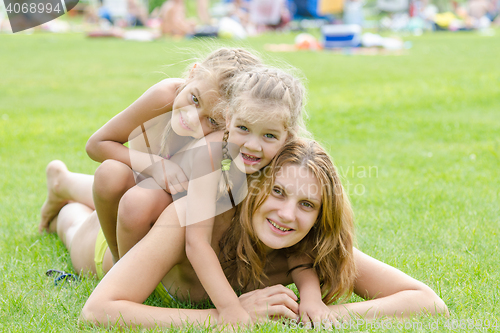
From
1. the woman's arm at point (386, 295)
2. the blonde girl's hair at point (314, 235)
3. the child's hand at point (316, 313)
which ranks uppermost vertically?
the blonde girl's hair at point (314, 235)

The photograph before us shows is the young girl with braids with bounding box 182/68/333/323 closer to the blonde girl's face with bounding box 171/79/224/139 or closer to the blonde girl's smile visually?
the blonde girl's smile

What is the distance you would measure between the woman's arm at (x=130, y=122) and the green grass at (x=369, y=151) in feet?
1.82

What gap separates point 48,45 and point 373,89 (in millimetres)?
12451

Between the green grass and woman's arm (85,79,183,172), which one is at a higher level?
woman's arm (85,79,183,172)

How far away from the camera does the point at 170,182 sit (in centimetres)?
270

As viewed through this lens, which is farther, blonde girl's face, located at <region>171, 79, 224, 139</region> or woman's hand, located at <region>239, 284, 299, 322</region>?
blonde girl's face, located at <region>171, 79, 224, 139</region>

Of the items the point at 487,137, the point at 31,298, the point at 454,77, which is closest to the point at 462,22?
the point at 454,77

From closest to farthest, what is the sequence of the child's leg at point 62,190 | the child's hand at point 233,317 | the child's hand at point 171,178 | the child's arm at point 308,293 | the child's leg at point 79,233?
the child's hand at point 233,317
the child's arm at point 308,293
the child's hand at point 171,178
the child's leg at point 79,233
the child's leg at point 62,190

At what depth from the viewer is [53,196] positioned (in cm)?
404

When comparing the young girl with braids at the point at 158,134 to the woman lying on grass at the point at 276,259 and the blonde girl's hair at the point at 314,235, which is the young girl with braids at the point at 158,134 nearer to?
the woman lying on grass at the point at 276,259

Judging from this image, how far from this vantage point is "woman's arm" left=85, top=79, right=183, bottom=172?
2975mm

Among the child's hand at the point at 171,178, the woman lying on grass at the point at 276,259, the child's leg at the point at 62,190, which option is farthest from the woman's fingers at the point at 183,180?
the child's leg at the point at 62,190

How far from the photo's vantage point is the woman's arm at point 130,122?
2975mm

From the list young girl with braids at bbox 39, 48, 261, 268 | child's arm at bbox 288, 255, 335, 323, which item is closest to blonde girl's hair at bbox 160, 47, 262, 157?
young girl with braids at bbox 39, 48, 261, 268
